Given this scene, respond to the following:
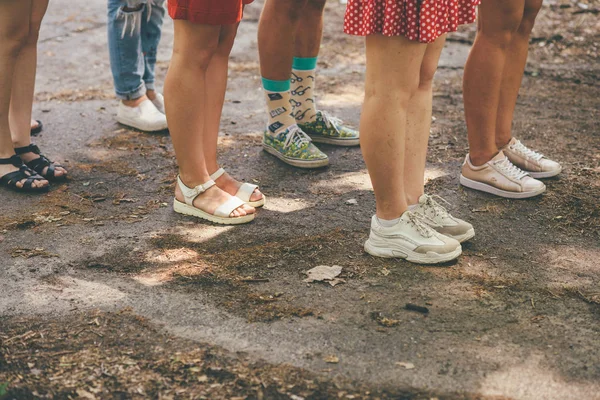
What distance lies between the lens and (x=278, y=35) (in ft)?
11.5

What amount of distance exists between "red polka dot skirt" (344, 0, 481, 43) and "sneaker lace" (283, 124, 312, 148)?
124cm

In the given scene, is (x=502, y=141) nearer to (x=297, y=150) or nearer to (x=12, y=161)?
(x=297, y=150)

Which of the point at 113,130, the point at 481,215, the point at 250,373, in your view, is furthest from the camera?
the point at 113,130

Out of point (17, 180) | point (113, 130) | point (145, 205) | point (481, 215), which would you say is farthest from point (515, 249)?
point (113, 130)

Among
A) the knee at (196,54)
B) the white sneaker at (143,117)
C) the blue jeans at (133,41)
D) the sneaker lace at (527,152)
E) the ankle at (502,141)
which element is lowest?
the white sneaker at (143,117)

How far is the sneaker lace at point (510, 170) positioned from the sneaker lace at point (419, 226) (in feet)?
2.62

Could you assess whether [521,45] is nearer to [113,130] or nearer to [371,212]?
[371,212]

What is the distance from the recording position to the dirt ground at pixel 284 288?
6.69 feet

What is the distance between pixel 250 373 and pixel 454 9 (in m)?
1.36

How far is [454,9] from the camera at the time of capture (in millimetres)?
2465

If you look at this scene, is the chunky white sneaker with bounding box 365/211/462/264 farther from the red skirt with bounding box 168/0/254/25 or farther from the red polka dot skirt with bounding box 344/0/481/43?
the red skirt with bounding box 168/0/254/25

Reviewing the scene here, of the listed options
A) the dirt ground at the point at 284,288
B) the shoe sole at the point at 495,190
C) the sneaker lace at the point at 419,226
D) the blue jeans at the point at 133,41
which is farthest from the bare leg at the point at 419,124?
the blue jeans at the point at 133,41

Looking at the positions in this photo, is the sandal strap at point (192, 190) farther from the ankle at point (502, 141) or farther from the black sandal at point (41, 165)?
the ankle at point (502, 141)

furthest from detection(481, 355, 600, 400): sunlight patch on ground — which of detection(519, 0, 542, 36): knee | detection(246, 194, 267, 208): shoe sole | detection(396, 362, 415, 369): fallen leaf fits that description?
detection(519, 0, 542, 36): knee
